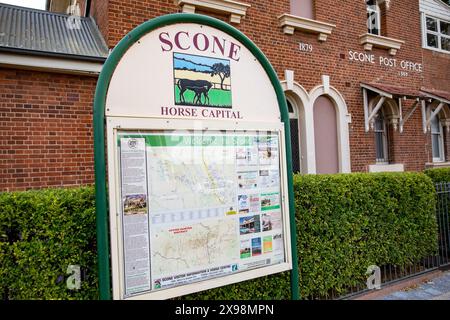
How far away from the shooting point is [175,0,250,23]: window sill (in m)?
7.07

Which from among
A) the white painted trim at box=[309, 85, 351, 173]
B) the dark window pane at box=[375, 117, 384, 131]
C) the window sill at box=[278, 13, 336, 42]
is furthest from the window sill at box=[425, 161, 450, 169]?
the window sill at box=[278, 13, 336, 42]

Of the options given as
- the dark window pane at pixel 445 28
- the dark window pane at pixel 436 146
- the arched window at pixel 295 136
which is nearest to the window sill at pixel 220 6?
the arched window at pixel 295 136

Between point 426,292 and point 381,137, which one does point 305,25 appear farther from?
point 426,292

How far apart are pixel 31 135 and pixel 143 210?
13.4 feet

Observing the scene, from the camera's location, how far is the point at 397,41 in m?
10.5

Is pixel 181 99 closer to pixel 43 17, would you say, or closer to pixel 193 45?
pixel 193 45

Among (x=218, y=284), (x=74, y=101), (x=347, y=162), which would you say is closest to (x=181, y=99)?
(x=218, y=284)

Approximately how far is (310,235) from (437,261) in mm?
3168

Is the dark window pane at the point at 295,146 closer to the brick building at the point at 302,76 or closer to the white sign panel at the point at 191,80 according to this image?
the brick building at the point at 302,76

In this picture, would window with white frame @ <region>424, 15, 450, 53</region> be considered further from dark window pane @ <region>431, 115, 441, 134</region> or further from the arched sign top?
the arched sign top

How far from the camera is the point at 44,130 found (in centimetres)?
594

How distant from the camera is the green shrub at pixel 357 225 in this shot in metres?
4.56

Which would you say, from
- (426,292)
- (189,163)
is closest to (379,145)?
(426,292)

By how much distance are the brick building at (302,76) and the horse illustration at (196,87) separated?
3.69 meters
